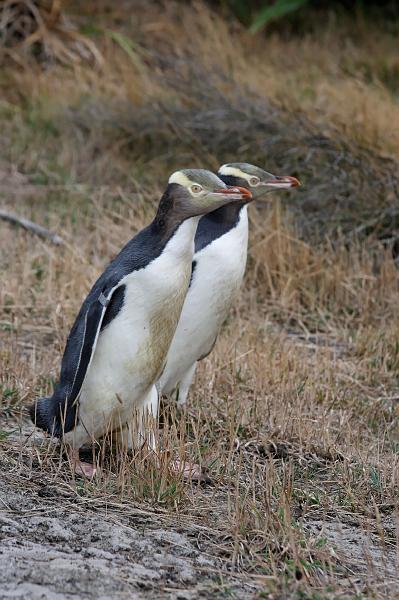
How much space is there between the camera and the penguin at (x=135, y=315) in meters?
4.69

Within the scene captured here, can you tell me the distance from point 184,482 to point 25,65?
827 cm

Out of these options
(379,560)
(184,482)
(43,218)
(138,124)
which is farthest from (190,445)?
(138,124)

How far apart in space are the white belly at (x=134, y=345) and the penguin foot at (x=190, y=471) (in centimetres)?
35

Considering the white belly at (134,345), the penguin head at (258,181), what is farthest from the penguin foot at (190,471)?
the penguin head at (258,181)

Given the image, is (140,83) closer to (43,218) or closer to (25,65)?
(25,65)

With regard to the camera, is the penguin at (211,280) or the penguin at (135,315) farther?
the penguin at (211,280)

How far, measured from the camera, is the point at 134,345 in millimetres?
4754

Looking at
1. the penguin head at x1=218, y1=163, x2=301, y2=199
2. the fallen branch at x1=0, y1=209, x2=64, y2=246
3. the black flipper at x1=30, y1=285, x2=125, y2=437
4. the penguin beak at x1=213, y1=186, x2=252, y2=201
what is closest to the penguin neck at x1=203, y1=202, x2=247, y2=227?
the penguin head at x1=218, y1=163, x2=301, y2=199

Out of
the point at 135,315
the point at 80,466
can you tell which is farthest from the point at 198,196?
the point at 80,466

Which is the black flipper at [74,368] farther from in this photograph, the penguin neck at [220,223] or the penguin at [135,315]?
the penguin neck at [220,223]

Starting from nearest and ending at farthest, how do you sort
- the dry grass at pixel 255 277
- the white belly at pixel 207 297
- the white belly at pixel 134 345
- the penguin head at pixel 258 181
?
the dry grass at pixel 255 277
the white belly at pixel 134 345
the white belly at pixel 207 297
the penguin head at pixel 258 181

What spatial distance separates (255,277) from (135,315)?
351cm

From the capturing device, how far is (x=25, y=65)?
12141 mm

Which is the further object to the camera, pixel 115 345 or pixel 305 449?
pixel 305 449
